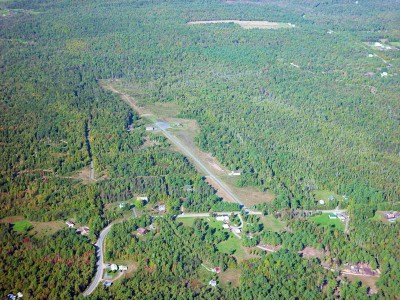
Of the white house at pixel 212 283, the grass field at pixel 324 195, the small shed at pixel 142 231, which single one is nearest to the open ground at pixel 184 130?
the grass field at pixel 324 195

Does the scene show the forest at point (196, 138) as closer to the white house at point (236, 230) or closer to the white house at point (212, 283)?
the white house at point (236, 230)

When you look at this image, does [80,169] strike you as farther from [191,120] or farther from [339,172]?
[339,172]

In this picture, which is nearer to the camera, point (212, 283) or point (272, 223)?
point (212, 283)

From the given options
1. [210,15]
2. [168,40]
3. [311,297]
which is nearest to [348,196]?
[311,297]

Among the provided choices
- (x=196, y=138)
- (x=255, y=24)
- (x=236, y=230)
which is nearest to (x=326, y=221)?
(x=236, y=230)

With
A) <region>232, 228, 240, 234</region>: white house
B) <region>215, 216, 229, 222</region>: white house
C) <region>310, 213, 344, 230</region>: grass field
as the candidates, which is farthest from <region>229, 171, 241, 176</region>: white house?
<region>232, 228, 240, 234</region>: white house

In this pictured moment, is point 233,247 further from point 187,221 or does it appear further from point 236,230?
point 187,221
